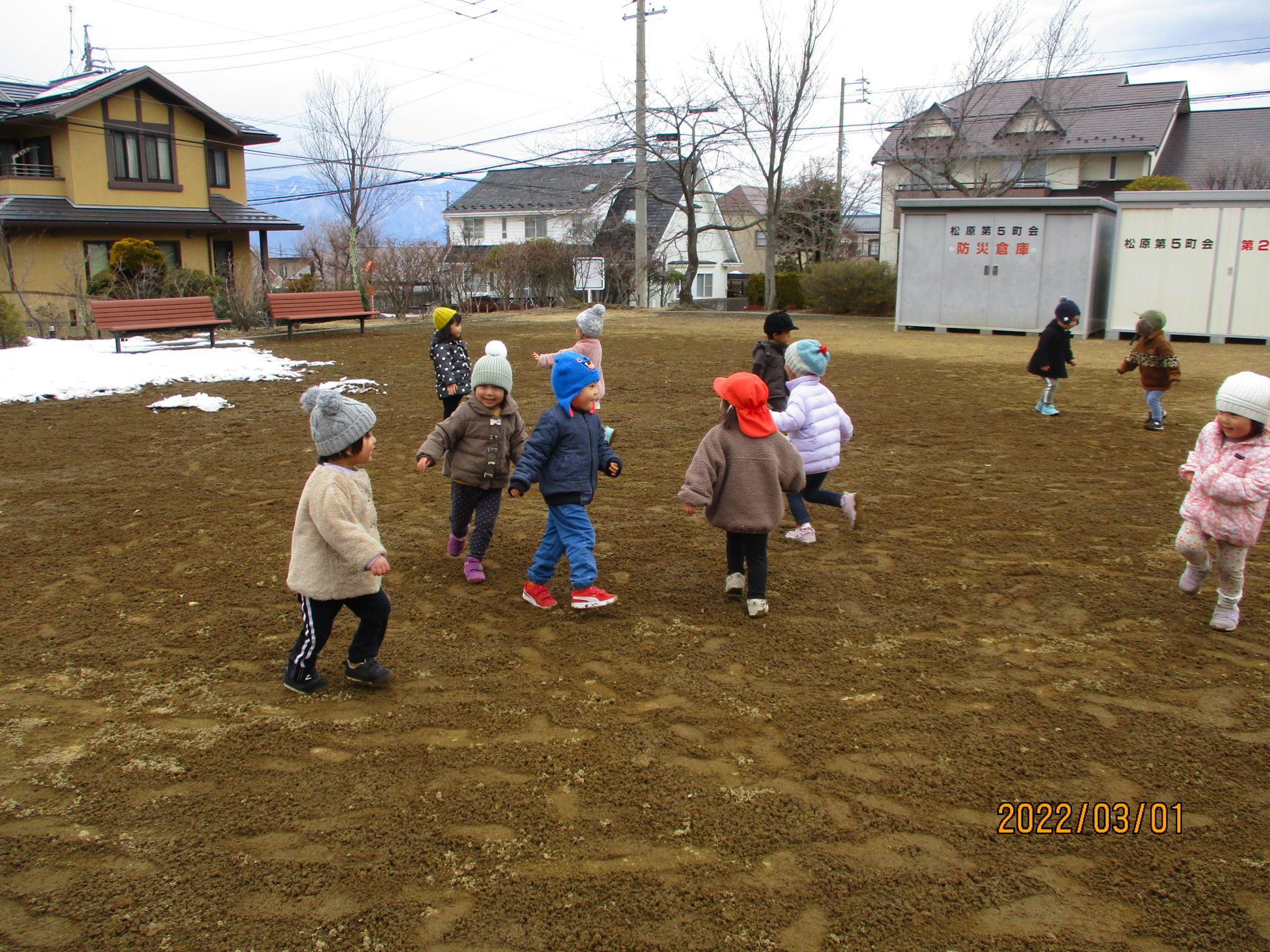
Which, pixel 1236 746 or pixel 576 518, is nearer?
pixel 1236 746

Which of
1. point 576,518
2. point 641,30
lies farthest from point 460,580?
point 641,30

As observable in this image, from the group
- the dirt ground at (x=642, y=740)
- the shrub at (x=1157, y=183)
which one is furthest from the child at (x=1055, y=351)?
the shrub at (x=1157, y=183)

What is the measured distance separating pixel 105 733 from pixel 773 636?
9.39 ft

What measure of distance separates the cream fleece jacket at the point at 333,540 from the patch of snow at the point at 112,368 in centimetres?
965

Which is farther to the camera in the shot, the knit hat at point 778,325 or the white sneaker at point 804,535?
the knit hat at point 778,325

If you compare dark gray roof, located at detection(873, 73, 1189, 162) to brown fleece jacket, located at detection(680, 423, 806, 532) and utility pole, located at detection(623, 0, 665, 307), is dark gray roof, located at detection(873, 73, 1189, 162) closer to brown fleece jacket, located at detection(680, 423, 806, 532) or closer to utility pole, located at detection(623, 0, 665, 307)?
utility pole, located at detection(623, 0, 665, 307)

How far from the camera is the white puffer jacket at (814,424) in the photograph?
590 cm

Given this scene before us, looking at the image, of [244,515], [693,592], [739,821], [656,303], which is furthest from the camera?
[656,303]

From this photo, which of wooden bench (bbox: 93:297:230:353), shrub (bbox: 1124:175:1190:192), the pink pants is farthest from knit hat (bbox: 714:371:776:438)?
shrub (bbox: 1124:175:1190:192)

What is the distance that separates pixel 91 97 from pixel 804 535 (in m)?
27.2

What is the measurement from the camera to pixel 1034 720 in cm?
371

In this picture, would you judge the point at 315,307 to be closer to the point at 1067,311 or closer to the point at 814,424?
the point at 1067,311

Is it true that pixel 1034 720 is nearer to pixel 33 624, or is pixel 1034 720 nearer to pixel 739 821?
pixel 739 821

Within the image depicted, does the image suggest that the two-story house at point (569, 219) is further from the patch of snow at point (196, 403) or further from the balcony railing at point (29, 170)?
the patch of snow at point (196, 403)
